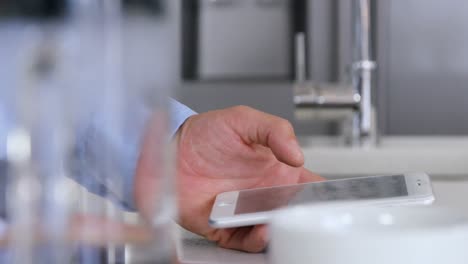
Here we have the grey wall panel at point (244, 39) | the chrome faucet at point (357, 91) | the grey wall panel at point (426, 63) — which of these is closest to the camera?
the chrome faucet at point (357, 91)

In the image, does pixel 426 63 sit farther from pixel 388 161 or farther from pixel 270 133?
pixel 270 133

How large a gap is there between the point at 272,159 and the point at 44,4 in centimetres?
30

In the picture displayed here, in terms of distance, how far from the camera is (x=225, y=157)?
378mm

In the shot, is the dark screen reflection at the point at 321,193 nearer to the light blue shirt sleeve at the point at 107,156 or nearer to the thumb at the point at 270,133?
the thumb at the point at 270,133

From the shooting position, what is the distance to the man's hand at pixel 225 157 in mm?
335

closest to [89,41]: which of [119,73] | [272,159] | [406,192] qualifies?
[119,73]

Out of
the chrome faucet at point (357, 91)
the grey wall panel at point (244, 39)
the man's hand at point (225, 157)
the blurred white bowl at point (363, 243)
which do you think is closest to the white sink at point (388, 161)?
the chrome faucet at point (357, 91)

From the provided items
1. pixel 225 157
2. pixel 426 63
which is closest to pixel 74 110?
pixel 225 157

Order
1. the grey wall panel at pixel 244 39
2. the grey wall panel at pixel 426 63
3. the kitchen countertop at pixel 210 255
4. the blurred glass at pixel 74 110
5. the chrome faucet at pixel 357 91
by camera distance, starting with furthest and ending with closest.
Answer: the grey wall panel at pixel 426 63, the grey wall panel at pixel 244 39, the chrome faucet at pixel 357 91, the kitchen countertop at pixel 210 255, the blurred glass at pixel 74 110

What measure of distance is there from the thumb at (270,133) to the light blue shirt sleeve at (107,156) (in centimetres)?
20

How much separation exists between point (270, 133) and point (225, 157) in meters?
0.05

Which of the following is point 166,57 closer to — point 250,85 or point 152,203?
point 152,203

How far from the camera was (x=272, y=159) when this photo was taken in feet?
1.28

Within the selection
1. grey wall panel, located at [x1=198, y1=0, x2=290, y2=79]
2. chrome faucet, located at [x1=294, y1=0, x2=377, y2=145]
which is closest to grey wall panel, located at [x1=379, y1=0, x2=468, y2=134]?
grey wall panel, located at [x1=198, y1=0, x2=290, y2=79]
